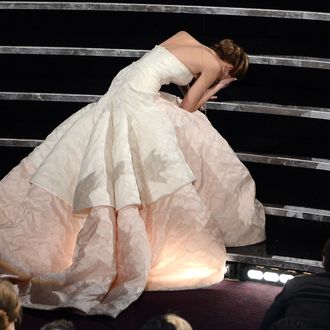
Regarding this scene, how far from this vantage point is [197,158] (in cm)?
496

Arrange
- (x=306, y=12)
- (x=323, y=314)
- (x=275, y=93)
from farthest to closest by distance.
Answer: (x=275, y=93), (x=306, y=12), (x=323, y=314)

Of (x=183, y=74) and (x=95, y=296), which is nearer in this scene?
(x=95, y=296)

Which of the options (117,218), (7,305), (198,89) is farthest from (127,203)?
(7,305)

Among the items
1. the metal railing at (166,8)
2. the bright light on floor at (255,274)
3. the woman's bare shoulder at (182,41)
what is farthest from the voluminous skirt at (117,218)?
the metal railing at (166,8)

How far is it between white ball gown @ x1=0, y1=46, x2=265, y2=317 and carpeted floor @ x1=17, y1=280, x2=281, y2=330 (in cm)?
6

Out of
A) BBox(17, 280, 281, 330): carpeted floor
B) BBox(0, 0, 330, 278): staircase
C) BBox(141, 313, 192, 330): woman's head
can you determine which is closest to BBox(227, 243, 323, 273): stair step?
BBox(0, 0, 330, 278): staircase

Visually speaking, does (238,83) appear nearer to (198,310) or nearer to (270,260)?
(270,260)

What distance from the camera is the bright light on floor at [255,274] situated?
4.83m

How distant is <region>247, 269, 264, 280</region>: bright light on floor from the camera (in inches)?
190

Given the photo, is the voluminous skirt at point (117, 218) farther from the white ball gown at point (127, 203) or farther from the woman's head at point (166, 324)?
the woman's head at point (166, 324)

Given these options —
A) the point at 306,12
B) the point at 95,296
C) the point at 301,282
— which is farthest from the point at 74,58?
the point at 301,282

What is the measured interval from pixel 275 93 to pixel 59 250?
5.76 ft

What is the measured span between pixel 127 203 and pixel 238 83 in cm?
149

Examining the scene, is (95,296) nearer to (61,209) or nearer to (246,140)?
(61,209)
